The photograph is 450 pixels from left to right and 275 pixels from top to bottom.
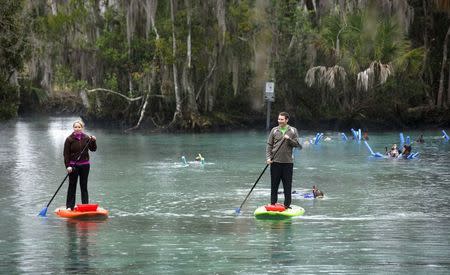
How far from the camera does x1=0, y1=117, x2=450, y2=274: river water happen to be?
35.3 ft

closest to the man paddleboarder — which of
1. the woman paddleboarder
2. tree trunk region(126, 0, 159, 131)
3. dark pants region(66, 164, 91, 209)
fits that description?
the woman paddleboarder

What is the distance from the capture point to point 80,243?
12.3 metres

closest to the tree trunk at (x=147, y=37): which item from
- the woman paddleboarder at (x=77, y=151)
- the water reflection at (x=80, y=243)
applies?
the woman paddleboarder at (x=77, y=151)

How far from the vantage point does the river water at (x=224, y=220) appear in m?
10.8

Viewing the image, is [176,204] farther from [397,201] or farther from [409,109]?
[409,109]

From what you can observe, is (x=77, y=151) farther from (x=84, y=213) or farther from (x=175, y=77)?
(x=175, y=77)

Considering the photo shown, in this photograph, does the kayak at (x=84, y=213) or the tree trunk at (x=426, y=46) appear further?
the tree trunk at (x=426, y=46)

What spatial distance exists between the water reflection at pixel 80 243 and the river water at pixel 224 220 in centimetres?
1

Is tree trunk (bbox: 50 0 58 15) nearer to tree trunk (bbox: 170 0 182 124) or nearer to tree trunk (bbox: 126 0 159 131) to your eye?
tree trunk (bbox: 126 0 159 131)

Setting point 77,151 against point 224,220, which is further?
point 224,220

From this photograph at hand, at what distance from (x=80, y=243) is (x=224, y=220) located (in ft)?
9.91

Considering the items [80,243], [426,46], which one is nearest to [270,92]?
[426,46]

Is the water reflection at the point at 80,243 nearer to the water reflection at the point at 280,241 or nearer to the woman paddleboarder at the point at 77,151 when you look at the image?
the woman paddleboarder at the point at 77,151

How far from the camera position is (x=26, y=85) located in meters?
52.4
